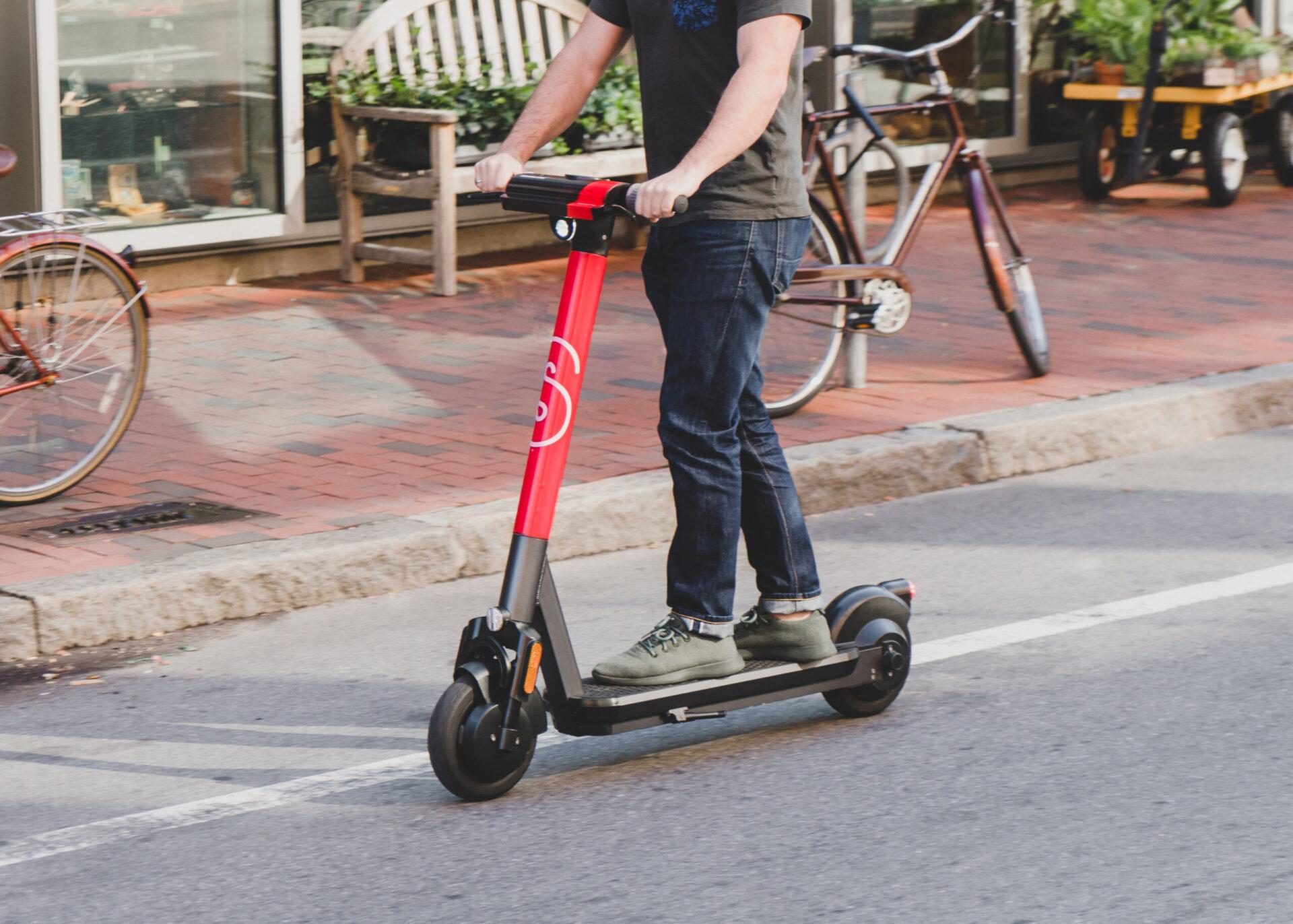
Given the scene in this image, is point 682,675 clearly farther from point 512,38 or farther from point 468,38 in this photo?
point 512,38

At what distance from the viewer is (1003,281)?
7277mm

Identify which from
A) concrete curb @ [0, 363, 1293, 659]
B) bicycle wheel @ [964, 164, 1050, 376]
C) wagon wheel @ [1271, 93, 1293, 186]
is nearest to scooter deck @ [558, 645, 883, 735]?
concrete curb @ [0, 363, 1293, 659]

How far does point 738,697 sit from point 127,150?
19.1ft

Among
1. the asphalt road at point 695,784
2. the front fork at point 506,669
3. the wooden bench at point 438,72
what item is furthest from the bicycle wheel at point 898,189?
the front fork at point 506,669

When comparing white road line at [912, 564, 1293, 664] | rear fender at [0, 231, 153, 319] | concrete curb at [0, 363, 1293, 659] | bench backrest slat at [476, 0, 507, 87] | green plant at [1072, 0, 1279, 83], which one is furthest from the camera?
green plant at [1072, 0, 1279, 83]

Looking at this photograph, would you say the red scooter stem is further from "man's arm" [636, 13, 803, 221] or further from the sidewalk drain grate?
the sidewalk drain grate

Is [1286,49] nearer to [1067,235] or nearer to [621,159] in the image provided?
[1067,235]

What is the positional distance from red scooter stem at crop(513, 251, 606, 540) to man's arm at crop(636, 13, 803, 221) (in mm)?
198

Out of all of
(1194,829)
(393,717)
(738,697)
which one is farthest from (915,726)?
(393,717)

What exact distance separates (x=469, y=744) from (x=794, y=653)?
2.45 ft

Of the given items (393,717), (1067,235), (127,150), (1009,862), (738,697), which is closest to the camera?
(1009,862)

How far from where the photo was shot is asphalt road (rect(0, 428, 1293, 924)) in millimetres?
3189

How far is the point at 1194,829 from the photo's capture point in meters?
3.43

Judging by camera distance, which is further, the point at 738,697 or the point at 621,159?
the point at 621,159
